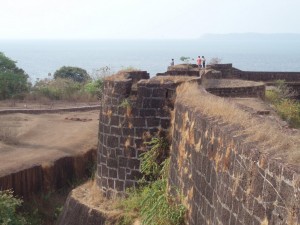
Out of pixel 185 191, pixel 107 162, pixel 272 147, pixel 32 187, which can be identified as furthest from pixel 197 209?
pixel 32 187

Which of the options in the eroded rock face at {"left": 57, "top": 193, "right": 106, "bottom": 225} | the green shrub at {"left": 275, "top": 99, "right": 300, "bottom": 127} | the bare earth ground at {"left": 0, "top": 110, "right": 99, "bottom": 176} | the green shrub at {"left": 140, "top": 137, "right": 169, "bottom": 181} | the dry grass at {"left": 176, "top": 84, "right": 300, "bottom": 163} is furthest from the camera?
the bare earth ground at {"left": 0, "top": 110, "right": 99, "bottom": 176}

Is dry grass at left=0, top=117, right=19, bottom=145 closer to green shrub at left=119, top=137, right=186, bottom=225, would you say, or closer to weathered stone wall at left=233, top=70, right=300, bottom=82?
green shrub at left=119, top=137, right=186, bottom=225

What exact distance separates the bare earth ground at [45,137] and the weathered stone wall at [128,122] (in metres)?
4.72

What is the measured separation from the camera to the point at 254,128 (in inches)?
220

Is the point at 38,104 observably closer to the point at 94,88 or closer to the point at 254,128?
the point at 94,88

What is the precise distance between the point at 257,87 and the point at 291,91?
797 cm

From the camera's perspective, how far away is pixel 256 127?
5594mm

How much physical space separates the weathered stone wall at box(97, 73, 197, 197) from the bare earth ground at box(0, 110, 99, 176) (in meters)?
4.72

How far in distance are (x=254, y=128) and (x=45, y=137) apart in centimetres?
1443

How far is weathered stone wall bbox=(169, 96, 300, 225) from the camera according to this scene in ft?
14.2

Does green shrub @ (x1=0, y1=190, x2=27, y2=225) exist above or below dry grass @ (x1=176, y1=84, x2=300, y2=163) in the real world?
below

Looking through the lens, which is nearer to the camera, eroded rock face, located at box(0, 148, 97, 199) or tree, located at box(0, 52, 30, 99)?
eroded rock face, located at box(0, 148, 97, 199)

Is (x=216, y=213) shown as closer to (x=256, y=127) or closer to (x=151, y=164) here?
(x=256, y=127)

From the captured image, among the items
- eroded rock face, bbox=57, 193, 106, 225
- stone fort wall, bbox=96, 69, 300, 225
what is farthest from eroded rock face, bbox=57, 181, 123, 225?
stone fort wall, bbox=96, 69, 300, 225
